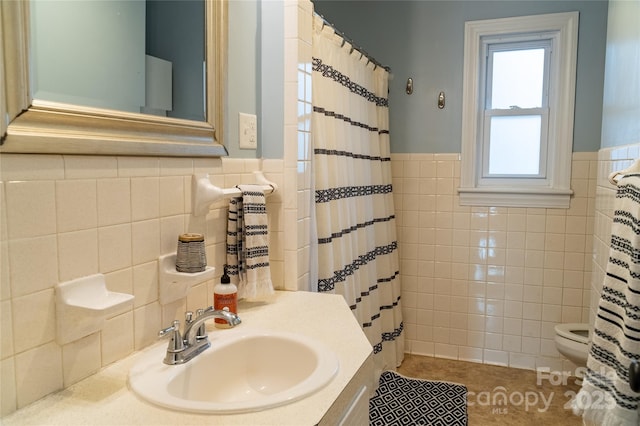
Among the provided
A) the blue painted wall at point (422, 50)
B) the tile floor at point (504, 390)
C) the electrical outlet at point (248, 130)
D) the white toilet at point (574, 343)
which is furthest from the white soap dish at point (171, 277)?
the blue painted wall at point (422, 50)

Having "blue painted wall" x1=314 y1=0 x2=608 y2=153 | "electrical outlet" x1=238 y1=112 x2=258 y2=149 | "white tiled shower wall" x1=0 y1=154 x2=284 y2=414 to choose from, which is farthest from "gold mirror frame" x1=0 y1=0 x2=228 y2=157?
"blue painted wall" x1=314 y1=0 x2=608 y2=153

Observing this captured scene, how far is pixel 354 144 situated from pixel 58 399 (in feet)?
6.15

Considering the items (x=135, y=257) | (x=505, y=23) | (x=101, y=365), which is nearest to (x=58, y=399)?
(x=101, y=365)

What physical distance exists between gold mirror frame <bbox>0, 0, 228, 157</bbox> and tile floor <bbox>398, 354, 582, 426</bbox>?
206cm

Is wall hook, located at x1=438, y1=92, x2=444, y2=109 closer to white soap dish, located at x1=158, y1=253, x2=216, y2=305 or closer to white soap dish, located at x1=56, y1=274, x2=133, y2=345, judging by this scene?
white soap dish, located at x1=158, y1=253, x2=216, y2=305

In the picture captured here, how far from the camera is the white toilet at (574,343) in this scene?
2520mm

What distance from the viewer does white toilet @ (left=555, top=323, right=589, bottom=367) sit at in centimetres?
252

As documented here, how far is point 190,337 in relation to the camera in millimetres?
1224

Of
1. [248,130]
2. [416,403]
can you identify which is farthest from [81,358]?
[416,403]

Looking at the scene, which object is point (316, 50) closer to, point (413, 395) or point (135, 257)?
point (135, 257)

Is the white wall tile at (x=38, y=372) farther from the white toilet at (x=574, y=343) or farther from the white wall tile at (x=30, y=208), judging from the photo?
the white toilet at (x=574, y=343)

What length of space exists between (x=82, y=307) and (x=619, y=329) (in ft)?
4.91

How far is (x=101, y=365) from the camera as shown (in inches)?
44.4

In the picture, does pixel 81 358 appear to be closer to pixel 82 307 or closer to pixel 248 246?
pixel 82 307
